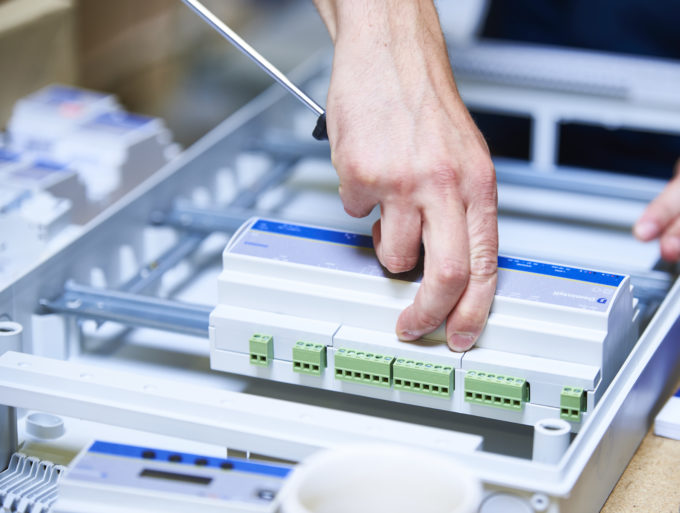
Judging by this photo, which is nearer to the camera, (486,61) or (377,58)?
(377,58)

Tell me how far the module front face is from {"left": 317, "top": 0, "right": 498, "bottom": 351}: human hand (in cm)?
3

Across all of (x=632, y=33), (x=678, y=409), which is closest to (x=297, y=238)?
(x=678, y=409)

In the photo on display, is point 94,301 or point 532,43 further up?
point 532,43

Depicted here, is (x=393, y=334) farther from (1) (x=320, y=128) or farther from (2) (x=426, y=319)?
(1) (x=320, y=128)

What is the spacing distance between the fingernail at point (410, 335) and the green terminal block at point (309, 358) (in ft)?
0.26

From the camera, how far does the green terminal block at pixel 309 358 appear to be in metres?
0.96

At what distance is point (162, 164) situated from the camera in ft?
5.08

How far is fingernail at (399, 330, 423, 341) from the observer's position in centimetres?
94

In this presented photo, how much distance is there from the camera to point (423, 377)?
93 centimetres

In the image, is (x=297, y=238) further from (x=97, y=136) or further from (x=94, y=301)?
(x=97, y=136)

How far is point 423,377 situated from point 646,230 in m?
0.56

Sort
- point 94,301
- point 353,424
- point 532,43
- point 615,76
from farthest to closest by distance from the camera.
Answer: point 532,43, point 615,76, point 94,301, point 353,424

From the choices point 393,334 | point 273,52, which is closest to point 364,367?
point 393,334

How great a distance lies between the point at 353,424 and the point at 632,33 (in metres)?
1.30
